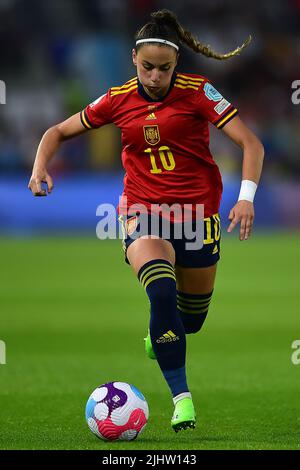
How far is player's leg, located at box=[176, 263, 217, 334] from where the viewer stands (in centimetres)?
727

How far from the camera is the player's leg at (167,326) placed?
6242mm

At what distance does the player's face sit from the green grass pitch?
2143mm

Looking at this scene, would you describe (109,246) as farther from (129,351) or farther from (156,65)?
(156,65)

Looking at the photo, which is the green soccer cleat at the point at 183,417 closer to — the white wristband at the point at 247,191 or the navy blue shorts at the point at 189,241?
the navy blue shorts at the point at 189,241

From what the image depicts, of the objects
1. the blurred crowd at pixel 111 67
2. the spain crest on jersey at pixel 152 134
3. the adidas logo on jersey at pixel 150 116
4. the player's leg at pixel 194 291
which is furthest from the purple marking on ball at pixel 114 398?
the blurred crowd at pixel 111 67

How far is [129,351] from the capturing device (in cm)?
1113

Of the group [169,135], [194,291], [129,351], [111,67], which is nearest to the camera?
[169,135]

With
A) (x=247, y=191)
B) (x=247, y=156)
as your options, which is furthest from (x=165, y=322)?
(x=247, y=156)

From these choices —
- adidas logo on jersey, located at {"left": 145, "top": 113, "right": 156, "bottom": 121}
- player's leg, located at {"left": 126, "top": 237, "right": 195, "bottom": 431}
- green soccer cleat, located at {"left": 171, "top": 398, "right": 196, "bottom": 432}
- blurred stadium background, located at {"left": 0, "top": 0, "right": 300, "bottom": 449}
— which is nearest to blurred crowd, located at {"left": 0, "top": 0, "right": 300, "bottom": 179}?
blurred stadium background, located at {"left": 0, "top": 0, "right": 300, "bottom": 449}

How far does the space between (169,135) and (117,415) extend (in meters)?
1.82

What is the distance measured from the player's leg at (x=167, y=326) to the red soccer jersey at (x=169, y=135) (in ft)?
2.04

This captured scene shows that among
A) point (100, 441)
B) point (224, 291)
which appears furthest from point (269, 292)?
point (100, 441)

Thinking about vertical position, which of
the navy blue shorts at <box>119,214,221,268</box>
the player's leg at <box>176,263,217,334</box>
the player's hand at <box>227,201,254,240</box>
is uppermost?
the player's hand at <box>227,201,254,240</box>

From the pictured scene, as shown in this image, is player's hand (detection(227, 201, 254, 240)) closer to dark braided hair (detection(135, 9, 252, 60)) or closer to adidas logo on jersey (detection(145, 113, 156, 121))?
adidas logo on jersey (detection(145, 113, 156, 121))
